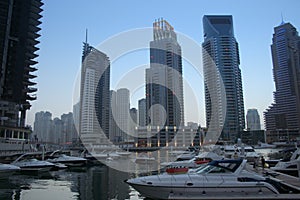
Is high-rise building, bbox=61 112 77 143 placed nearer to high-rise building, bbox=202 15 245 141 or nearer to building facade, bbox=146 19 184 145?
building facade, bbox=146 19 184 145

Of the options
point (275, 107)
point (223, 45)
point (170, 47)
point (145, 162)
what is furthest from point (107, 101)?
point (275, 107)

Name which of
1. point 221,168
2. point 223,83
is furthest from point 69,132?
point 221,168

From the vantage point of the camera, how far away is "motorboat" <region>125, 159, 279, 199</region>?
11.6 m

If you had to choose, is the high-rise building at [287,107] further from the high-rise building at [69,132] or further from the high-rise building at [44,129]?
the high-rise building at [44,129]

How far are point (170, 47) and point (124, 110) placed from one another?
57.7 m

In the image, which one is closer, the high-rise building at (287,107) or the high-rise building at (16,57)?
the high-rise building at (16,57)

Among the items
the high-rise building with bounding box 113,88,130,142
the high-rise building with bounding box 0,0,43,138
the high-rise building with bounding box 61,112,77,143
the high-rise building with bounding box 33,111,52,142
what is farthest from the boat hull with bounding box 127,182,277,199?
the high-rise building with bounding box 33,111,52,142

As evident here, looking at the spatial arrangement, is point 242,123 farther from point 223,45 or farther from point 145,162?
point 145,162

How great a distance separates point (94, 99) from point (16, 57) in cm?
8321

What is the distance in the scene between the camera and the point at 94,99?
15400 cm

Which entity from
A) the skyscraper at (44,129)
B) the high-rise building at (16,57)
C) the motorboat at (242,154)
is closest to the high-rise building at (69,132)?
the skyscraper at (44,129)

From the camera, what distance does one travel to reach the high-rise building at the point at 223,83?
163875mm

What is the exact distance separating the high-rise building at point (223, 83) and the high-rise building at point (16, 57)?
12015 cm

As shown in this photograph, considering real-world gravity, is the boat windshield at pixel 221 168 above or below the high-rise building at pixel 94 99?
below
